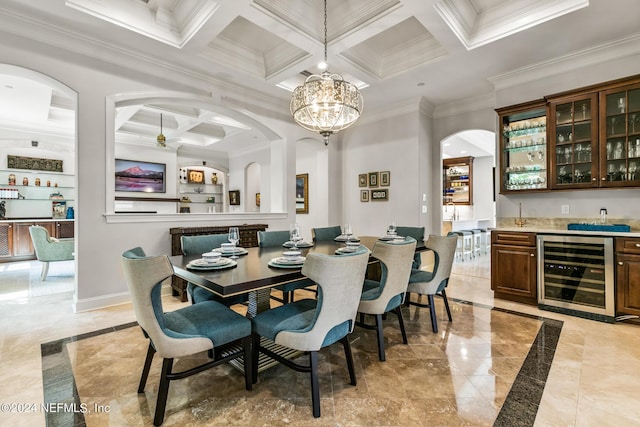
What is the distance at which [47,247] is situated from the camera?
4.67 metres

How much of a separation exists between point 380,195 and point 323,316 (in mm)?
4275

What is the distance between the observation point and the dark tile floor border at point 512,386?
1665 mm

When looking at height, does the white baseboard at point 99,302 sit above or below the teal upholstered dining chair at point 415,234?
below

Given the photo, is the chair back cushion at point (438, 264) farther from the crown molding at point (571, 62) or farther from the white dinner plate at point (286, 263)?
the crown molding at point (571, 62)

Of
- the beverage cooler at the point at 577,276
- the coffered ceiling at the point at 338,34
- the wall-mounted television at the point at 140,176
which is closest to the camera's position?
the coffered ceiling at the point at 338,34

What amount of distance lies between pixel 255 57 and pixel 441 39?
94.5 inches

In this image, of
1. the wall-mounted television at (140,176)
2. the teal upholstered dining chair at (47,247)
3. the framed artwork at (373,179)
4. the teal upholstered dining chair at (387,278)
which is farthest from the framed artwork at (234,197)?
the teal upholstered dining chair at (387,278)

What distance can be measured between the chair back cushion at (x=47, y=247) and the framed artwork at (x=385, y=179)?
5304 mm

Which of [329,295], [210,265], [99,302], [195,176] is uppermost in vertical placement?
[195,176]

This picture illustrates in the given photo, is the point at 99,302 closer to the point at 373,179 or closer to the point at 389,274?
the point at 389,274

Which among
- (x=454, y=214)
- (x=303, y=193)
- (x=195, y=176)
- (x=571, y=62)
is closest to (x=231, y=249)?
(x=571, y=62)

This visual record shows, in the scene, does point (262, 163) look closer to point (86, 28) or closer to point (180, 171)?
point (180, 171)

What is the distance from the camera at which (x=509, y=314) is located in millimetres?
3326

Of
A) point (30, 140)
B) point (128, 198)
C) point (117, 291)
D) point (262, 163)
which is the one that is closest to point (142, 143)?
point (128, 198)
